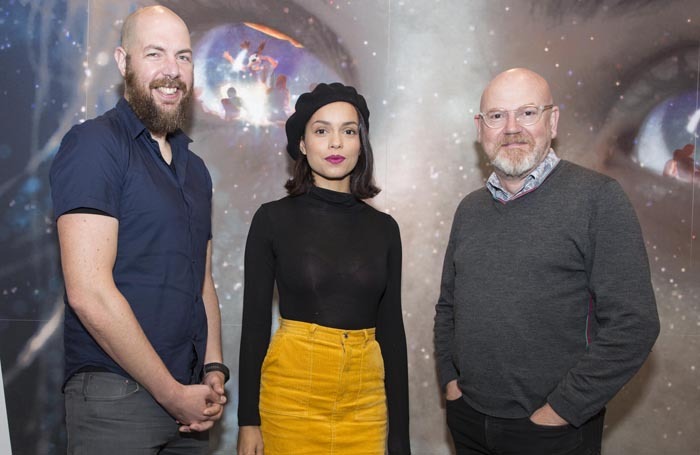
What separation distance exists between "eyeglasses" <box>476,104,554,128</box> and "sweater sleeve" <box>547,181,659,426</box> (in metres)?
0.42

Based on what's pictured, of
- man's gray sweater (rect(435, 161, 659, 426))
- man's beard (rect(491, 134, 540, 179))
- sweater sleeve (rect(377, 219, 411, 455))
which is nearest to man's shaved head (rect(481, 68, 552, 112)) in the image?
man's beard (rect(491, 134, 540, 179))

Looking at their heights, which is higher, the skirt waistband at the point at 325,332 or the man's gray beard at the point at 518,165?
the man's gray beard at the point at 518,165

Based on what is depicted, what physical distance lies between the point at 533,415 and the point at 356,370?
1.92 ft

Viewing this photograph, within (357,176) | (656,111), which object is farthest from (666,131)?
(357,176)

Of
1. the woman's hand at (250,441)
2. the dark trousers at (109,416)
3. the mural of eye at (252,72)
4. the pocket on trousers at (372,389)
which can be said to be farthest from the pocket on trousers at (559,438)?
the mural of eye at (252,72)

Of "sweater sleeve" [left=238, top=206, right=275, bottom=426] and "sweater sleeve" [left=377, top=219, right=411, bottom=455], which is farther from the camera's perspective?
"sweater sleeve" [left=377, top=219, right=411, bottom=455]

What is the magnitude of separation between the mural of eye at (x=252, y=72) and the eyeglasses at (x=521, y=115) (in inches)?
42.4

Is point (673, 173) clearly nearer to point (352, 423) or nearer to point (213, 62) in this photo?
point (352, 423)

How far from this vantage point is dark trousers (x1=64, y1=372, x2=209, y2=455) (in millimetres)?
1667

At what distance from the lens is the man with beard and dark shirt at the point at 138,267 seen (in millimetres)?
1632

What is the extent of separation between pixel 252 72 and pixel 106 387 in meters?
1.81

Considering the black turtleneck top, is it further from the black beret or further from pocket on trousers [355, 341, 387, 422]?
the black beret

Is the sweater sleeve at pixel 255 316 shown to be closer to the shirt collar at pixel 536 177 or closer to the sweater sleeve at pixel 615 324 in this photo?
the shirt collar at pixel 536 177

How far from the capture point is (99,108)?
3027mm
